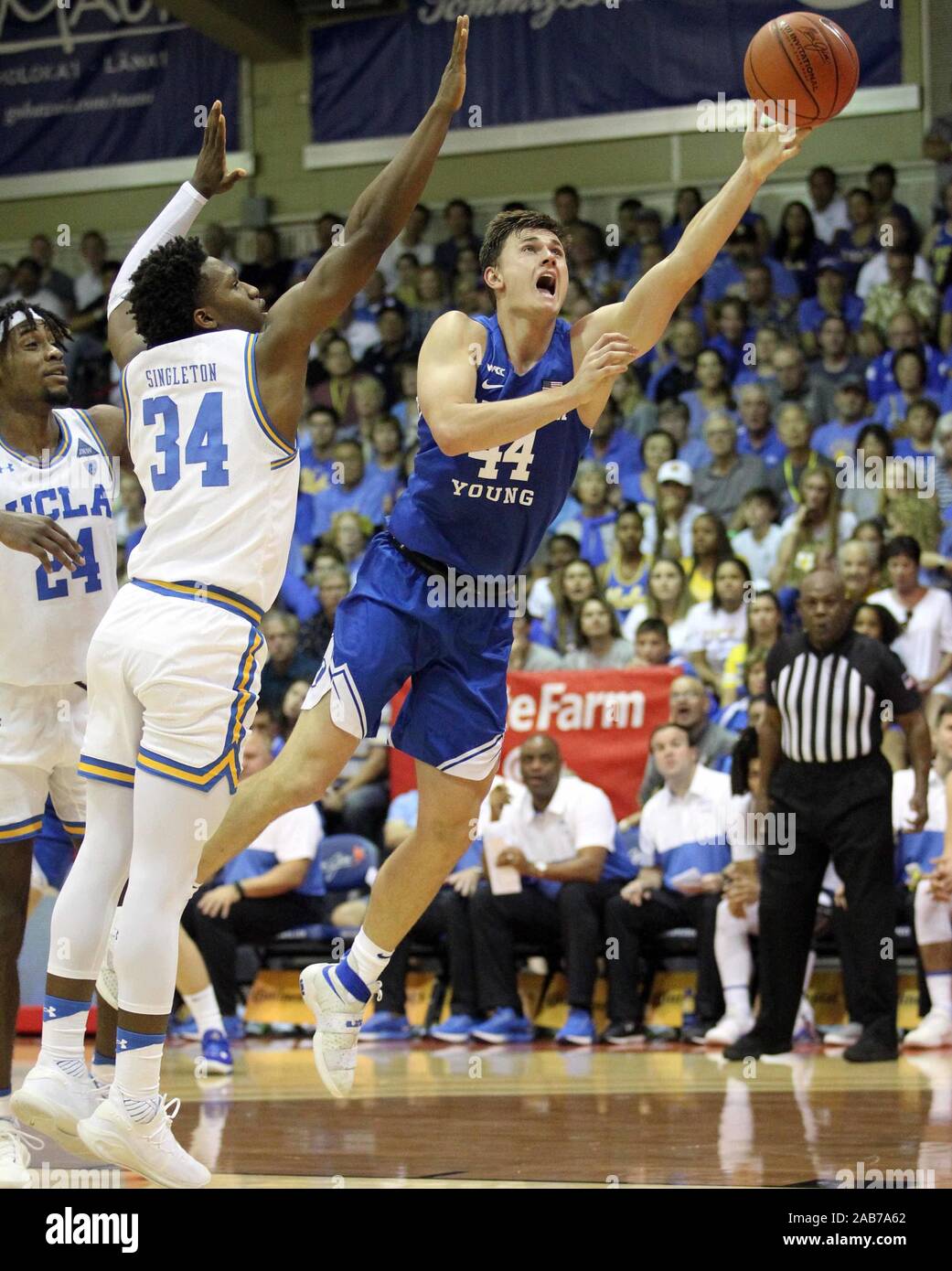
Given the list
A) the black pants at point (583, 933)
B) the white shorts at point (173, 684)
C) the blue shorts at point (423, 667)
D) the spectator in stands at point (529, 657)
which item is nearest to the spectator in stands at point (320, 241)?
the spectator in stands at point (529, 657)

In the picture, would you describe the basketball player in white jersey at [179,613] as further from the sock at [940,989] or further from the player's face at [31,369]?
the sock at [940,989]

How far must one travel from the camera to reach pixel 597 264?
13.5 metres

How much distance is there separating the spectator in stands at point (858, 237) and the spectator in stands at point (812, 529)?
2807 mm

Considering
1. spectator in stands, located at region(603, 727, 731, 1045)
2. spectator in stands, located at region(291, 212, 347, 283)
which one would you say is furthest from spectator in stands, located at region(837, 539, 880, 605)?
spectator in stands, located at region(291, 212, 347, 283)

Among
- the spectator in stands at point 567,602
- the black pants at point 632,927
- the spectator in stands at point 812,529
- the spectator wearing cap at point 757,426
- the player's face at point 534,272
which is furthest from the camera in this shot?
the spectator wearing cap at point 757,426

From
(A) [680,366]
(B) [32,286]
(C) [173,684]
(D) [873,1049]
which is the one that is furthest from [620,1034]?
(B) [32,286]

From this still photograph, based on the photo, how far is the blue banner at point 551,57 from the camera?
13859mm

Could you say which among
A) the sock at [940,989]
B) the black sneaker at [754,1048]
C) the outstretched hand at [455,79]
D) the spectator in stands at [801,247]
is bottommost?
the black sneaker at [754,1048]

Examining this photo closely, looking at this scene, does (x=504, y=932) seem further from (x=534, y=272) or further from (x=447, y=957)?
(x=534, y=272)

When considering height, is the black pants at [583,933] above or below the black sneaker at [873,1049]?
above

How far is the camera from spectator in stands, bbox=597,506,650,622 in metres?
11.0

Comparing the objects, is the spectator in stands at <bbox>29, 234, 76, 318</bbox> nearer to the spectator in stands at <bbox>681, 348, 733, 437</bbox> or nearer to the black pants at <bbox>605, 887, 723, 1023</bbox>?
the spectator in stands at <bbox>681, 348, 733, 437</bbox>

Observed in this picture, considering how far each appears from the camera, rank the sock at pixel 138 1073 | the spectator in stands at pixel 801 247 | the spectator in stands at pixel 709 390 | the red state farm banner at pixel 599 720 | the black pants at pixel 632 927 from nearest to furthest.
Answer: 1. the sock at pixel 138 1073
2. the black pants at pixel 632 927
3. the red state farm banner at pixel 599 720
4. the spectator in stands at pixel 709 390
5. the spectator in stands at pixel 801 247
